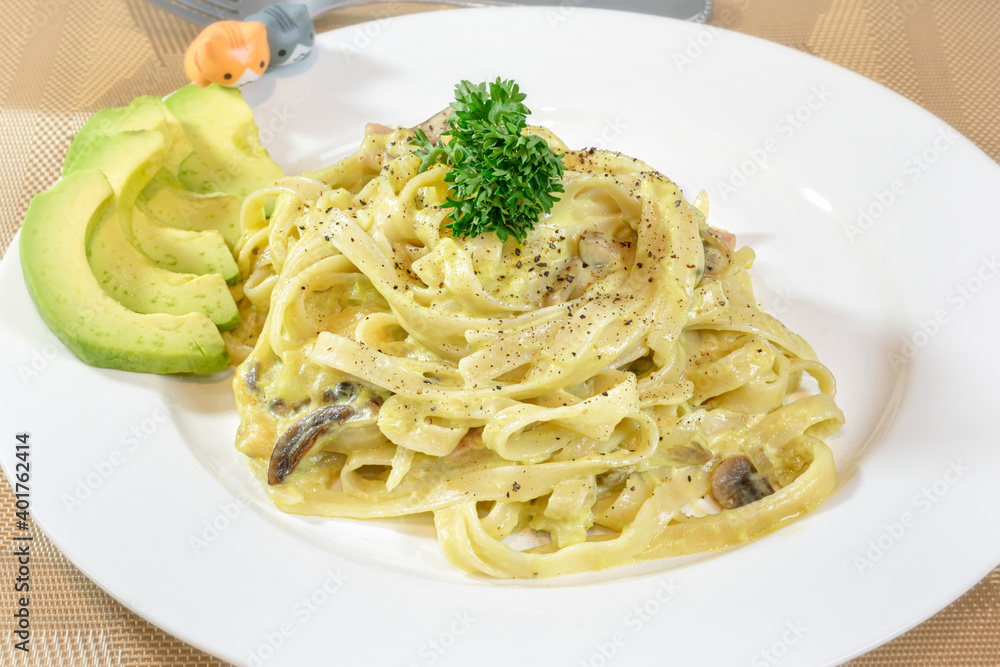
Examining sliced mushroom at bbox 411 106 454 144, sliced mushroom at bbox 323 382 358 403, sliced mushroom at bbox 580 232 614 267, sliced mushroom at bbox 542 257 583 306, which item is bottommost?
sliced mushroom at bbox 323 382 358 403

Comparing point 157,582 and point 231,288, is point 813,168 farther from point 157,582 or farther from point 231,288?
point 157,582

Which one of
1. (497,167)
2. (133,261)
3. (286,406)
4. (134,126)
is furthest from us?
(134,126)

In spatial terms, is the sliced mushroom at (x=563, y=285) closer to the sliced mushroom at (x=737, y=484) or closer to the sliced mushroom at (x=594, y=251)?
the sliced mushroom at (x=594, y=251)

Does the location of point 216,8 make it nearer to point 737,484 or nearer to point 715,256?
point 715,256

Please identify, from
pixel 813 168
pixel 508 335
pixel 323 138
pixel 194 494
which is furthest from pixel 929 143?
pixel 194 494

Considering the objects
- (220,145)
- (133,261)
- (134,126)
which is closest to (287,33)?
(220,145)

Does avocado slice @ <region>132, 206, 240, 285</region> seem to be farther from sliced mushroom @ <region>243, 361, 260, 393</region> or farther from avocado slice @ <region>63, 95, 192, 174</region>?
sliced mushroom @ <region>243, 361, 260, 393</region>

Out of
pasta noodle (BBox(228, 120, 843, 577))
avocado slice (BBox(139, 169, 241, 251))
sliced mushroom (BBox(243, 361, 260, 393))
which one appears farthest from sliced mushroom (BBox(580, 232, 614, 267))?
avocado slice (BBox(139, 169, 241, 251))
